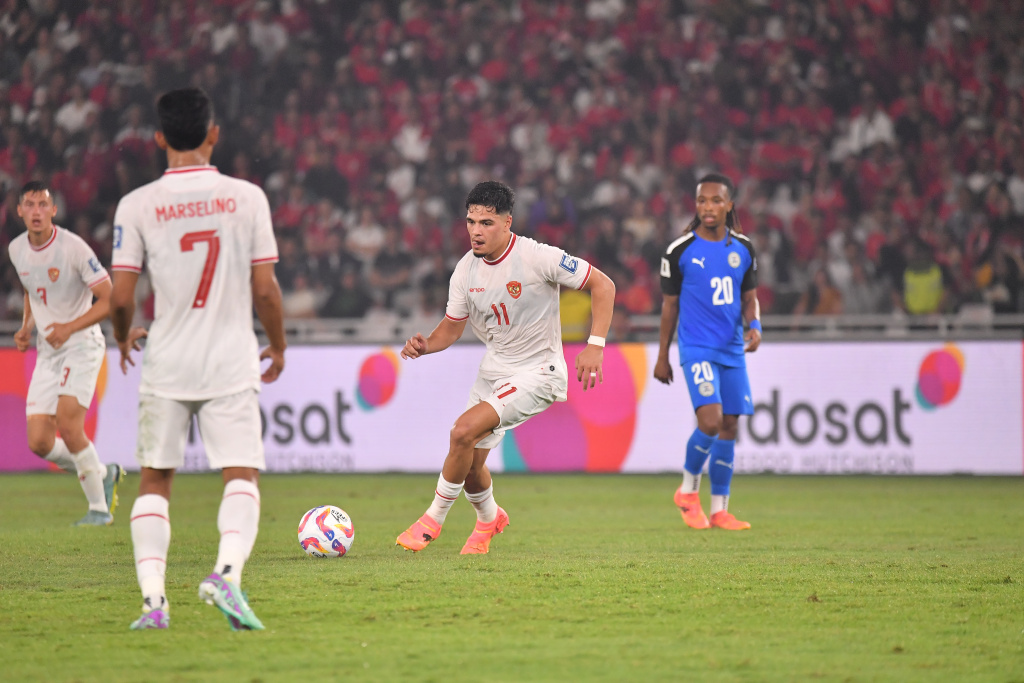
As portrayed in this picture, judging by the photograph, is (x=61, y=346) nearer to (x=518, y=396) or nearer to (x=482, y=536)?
(x=482, y=536)

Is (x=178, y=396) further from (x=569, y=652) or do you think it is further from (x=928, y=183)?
(x=928, y=183)

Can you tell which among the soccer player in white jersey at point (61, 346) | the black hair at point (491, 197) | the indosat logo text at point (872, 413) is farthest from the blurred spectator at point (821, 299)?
the soccer player in white jersey at point (61, 346)

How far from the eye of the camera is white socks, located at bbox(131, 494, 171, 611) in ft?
16.1

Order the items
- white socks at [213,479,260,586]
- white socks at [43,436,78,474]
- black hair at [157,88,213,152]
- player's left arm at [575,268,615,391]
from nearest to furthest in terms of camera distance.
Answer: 1. white socks at [213,479,260,586]
2. black hair at [157,88,213,152]
3. player's left arm at [575,268,615,391]
4. white socks at [43,436,78,474]

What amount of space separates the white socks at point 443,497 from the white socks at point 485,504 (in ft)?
0.56

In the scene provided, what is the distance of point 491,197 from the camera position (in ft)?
23.3

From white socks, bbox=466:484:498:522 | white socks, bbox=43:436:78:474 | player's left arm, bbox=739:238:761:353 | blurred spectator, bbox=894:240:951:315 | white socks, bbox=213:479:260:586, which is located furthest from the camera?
blurred spectator, bbox=894:240:951:315

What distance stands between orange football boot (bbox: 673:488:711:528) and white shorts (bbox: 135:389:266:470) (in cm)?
467

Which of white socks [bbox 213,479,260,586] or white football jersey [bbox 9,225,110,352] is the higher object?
white football jersey [bbox 9,225,110,352]

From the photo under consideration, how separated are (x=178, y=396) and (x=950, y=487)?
366 inches

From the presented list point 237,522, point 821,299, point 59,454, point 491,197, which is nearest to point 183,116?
point 237,522

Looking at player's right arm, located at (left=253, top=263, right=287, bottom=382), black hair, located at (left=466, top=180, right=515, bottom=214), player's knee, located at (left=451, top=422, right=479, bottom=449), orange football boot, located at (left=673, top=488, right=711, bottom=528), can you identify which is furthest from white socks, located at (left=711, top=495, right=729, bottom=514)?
player's right arm, located at (left=253, top=263, right=287, bottom=382)

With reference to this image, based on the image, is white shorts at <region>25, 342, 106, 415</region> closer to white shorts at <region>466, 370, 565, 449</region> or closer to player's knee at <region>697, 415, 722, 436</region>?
white shorts at <region>466, 370, 565, 449</region>

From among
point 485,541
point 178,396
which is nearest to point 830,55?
point 485,541
